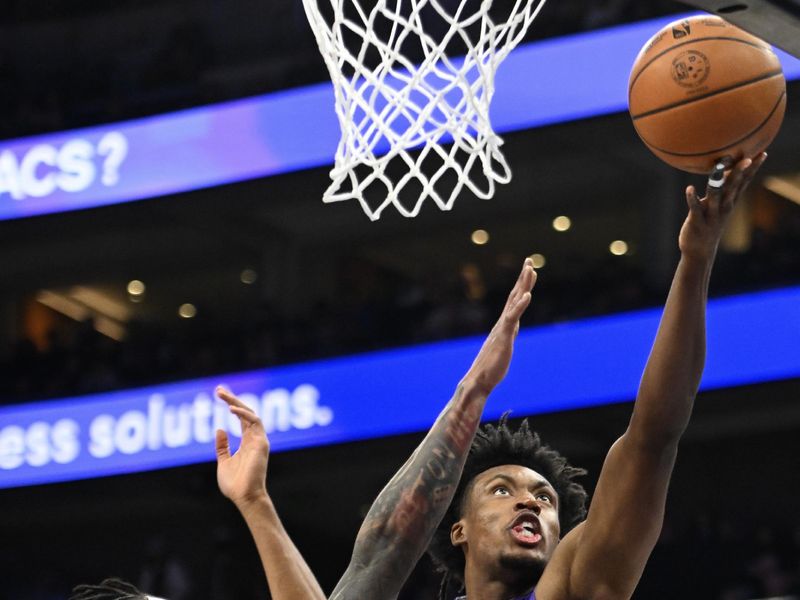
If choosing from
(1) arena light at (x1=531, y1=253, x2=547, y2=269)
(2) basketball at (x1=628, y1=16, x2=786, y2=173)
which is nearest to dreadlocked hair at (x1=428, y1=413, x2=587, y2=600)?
(2) basketball at (x1=628, y1=16, x2=786, y2=173)

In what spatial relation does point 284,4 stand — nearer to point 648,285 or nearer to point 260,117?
point 260,117

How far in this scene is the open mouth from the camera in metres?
2.85

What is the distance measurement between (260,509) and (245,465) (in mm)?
104

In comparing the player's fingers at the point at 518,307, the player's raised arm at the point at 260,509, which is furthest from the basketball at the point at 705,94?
the player's raised arm at the point at 260,509

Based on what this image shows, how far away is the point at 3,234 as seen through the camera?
525 inches

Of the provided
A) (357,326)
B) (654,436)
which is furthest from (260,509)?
(357,326)

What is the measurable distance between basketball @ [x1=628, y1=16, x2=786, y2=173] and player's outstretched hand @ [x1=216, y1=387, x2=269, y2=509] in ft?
3.04

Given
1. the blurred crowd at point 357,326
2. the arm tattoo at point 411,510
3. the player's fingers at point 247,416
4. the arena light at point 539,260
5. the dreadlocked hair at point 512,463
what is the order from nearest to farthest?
the arm tattoo at point 411,510 < the player's fingers at point 247,416 < the dreadlocked hair at point 512,463 < the blurred crowd at point 357,326 < the arena light at point 539,260

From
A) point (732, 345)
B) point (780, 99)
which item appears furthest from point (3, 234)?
point (780, 99)

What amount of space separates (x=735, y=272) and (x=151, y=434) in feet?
14.9

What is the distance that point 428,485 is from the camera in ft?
8.80

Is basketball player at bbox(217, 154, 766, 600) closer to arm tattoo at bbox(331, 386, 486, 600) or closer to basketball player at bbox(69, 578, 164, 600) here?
arm tattoo at bbox(331, 386, 486, 600)

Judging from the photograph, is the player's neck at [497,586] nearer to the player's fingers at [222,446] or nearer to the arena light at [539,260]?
the player's fingers at [222,446]

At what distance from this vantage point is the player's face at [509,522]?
2834mm
